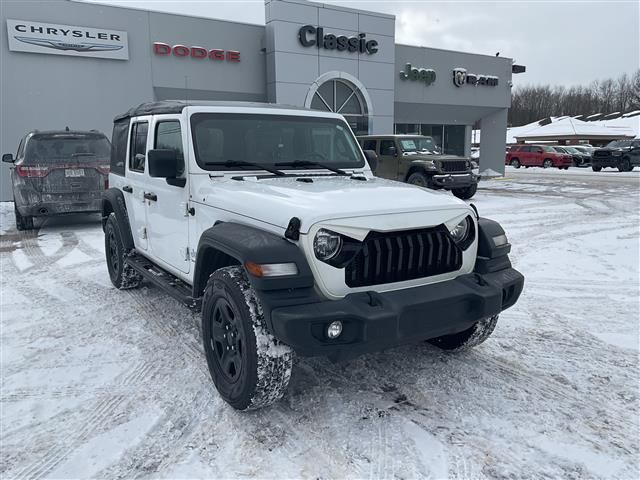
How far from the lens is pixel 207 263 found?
367 cm

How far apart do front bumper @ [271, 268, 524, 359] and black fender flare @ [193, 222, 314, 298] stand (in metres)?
0.14

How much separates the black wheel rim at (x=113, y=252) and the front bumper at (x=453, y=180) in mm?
9370

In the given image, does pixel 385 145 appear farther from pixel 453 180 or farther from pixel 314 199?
pixel 314 199

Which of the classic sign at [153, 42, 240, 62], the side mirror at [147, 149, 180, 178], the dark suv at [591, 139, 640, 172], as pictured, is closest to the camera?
the side mirror at [147, 149, 180, 178]

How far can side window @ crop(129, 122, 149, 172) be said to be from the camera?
5.03 m

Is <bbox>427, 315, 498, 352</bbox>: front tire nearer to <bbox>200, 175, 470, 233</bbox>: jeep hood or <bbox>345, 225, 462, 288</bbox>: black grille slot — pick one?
<bbox>345, 225, 462, 288</bbox>: black grille slot

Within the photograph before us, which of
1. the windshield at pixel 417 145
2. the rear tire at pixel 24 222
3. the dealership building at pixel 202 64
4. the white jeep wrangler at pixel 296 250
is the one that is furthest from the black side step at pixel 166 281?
the windshield at pixel 417 145

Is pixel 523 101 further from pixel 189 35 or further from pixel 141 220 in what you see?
pixel 141 220

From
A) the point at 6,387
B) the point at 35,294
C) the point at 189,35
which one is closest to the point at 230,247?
the point at 6,387

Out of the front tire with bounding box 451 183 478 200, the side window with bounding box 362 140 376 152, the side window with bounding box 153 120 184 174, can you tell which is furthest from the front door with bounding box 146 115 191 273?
the front tire with bounding box 451 183 478 200

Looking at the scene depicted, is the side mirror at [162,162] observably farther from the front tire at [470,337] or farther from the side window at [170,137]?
the front tire at [470,337]

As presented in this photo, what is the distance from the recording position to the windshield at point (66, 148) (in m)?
9.52

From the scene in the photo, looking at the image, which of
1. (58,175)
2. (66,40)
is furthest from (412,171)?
(66,40)

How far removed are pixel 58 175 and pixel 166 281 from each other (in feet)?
19.9
